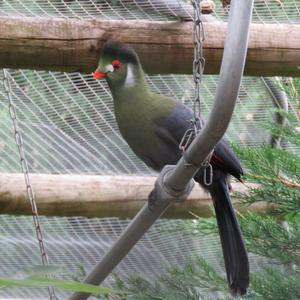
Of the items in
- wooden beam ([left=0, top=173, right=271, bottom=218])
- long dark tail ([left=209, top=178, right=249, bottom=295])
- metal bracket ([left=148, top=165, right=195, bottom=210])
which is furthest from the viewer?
wooden beam ([left=0, top=173, right=271, bottom=218])

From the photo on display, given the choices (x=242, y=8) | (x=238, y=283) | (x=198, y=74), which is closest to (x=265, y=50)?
(x=238, y=283)

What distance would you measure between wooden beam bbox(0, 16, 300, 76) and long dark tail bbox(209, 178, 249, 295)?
33 centimetres

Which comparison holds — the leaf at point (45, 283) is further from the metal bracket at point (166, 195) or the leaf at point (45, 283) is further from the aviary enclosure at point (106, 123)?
the aviary enclosure at point (106, 123)

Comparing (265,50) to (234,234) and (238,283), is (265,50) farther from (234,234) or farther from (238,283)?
(238,283)

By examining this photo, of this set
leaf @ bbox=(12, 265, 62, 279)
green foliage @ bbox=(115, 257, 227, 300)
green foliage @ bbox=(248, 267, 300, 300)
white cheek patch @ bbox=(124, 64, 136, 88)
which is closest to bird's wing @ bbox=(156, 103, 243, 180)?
white cheek patch @ bbox=(124, 64, 136, 88)

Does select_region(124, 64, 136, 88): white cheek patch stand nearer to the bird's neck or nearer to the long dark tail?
the bird's neck

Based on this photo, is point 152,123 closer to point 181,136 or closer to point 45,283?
point 181,136

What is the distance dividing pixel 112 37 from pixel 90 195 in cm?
80

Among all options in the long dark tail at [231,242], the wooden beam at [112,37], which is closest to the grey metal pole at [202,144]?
the long dark tail at [231,242]

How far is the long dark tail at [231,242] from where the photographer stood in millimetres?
1643

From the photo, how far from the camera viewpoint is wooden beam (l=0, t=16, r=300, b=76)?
1.82 metres

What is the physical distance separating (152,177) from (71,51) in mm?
882

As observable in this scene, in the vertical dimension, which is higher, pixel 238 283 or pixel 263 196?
pixel 263 196

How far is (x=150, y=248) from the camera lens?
111 inches
